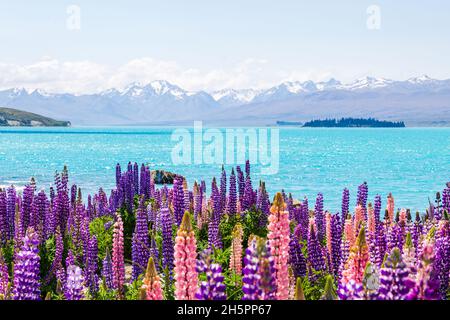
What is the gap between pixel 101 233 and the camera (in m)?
12.9

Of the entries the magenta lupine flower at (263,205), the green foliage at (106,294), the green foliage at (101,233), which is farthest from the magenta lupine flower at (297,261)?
the green foliage at (101,233)

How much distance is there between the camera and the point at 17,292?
17.2 ft

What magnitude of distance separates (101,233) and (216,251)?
14.1 ft

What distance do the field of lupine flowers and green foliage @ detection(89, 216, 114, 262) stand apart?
29 mm

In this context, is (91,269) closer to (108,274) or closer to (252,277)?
(108,274)

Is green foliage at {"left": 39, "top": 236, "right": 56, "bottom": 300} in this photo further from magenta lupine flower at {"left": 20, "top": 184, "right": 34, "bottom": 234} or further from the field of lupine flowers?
magenta lupine flower at {"left": 20, "top": 184, "right": 34, "bottom": 234}

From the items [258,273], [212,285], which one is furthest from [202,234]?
[258,273]

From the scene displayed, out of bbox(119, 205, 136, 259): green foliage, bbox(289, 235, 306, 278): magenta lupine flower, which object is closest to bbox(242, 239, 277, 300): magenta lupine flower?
bbox(289, 235, 306, 278): magenta lupine flower

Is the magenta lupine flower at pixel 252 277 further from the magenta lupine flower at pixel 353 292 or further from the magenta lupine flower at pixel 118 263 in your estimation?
the magenta lupine flower at pixel 118 263

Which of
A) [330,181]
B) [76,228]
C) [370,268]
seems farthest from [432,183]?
[370,268]

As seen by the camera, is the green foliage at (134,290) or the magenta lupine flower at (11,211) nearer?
the green foliage at (134,290)

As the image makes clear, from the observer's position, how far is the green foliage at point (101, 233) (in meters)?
12.2
